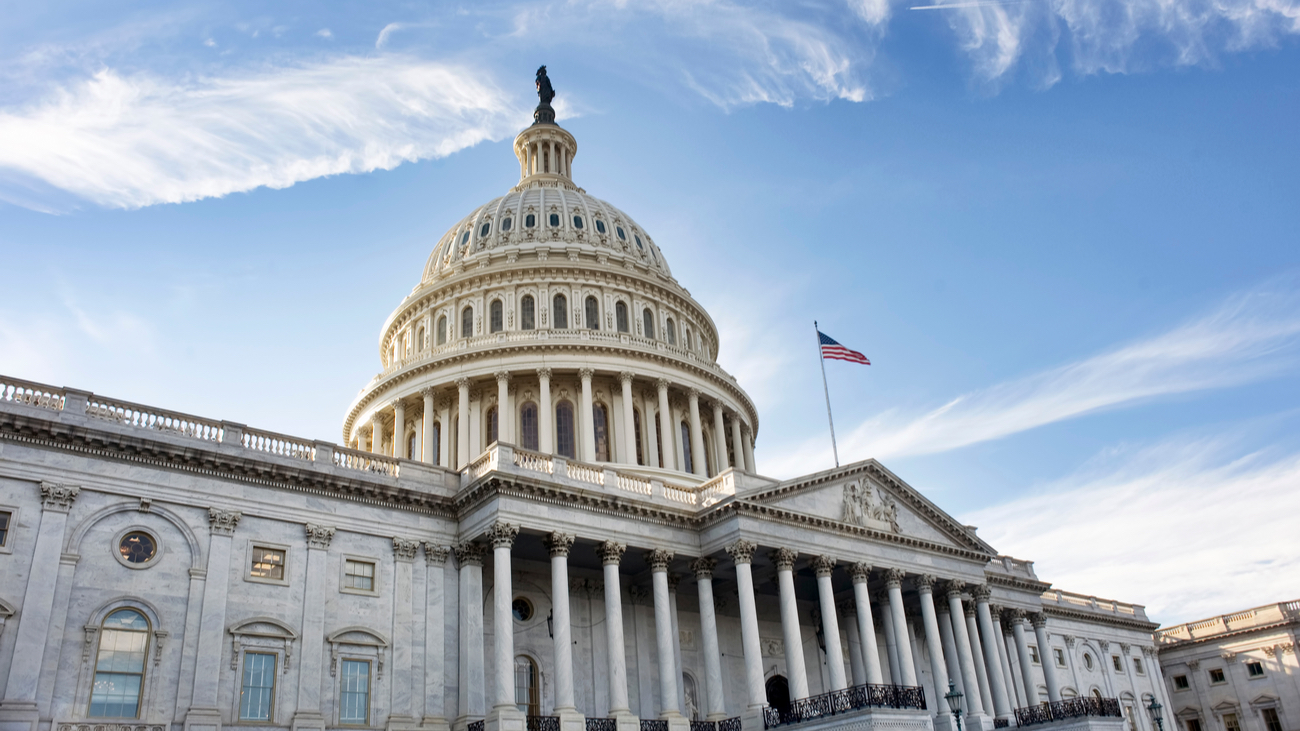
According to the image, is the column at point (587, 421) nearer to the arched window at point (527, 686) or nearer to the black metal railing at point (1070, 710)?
the arched window at point (527, 686)

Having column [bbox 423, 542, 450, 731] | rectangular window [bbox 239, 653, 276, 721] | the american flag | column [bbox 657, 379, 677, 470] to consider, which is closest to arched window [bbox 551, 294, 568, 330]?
column [bbox 657, 379, 677, 470]

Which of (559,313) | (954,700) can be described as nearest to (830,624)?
(954,700)

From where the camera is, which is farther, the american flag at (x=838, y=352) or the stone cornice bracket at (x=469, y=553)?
the american flag at (x=838, y=352)

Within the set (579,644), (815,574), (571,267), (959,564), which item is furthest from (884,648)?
(571,267)

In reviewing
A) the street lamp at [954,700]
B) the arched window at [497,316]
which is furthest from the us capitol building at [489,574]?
the arched window at [497,316]

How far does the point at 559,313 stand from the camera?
5872cm

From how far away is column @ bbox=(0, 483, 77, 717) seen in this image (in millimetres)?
26938

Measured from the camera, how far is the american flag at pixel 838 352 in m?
49.9

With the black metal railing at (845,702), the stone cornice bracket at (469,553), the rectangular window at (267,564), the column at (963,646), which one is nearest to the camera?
the rectangular window at (267,564)

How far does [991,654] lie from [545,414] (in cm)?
2390

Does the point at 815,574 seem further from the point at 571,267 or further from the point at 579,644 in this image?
the point at 571,267

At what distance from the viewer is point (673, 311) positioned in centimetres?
6331

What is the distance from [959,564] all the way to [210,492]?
31048 mm

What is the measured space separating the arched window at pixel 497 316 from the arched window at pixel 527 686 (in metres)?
24.3
